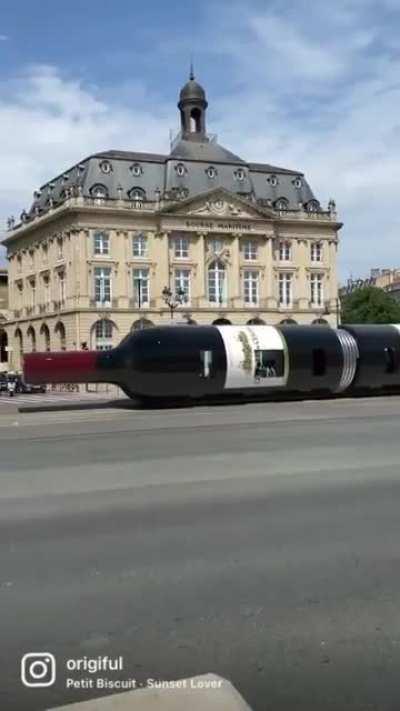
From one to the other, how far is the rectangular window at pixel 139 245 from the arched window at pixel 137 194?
3.82 metres

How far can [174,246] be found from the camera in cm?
Answer: 7469

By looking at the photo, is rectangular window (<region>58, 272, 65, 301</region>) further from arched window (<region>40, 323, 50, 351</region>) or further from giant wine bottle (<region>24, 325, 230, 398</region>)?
giant wine bottle (<region>24, 325, 230, 398</region>)

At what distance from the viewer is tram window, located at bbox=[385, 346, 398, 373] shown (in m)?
28.4

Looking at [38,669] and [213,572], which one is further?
[213,572]

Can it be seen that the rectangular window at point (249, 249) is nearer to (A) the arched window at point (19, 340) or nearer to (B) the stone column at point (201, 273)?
(B) the stone column at point (201, 273)

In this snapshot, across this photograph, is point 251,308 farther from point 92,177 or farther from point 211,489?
point 211,489

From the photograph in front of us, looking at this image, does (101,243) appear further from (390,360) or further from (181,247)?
(390,360)

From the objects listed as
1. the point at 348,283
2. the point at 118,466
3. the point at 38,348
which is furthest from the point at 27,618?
the point at 348,283

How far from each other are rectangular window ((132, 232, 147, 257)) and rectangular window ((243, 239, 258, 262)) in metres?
11.4

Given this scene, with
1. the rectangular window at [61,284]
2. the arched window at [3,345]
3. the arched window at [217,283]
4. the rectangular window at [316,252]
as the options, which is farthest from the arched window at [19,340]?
the rectangular window at [316,252]

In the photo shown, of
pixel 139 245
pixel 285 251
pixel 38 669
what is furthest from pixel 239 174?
pixel 38 669

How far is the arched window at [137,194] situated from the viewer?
74.3 meters

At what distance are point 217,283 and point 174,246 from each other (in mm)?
6462

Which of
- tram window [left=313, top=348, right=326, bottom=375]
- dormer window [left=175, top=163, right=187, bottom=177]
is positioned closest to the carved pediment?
dormer window [left=175, top=163, right=187, bottom=177]
